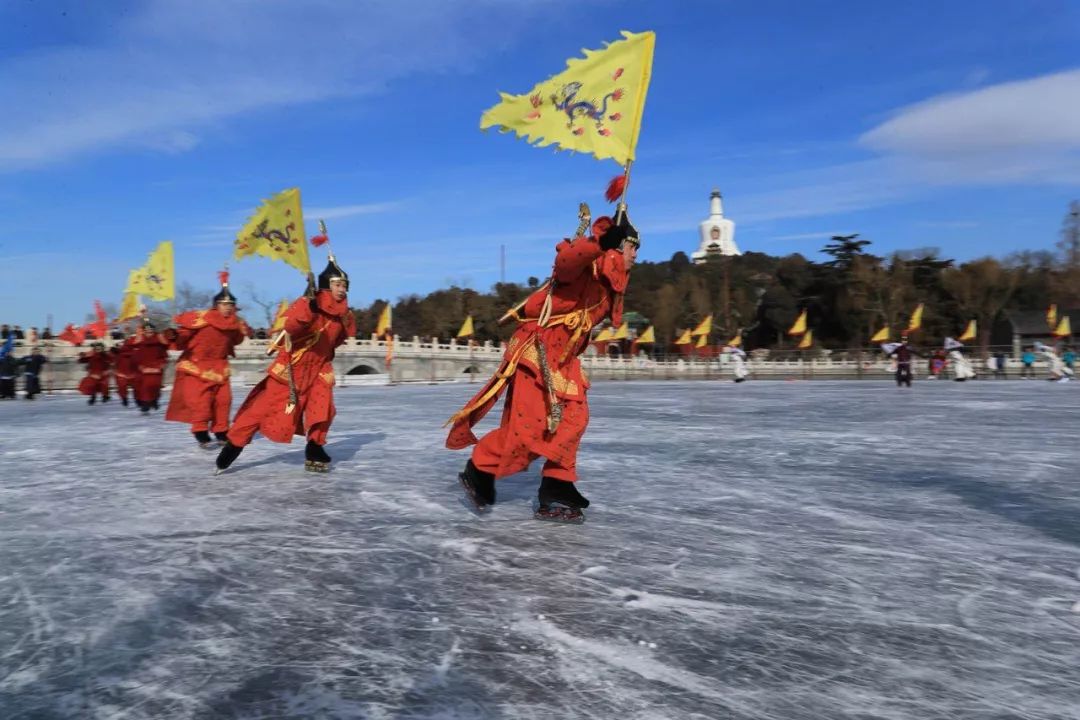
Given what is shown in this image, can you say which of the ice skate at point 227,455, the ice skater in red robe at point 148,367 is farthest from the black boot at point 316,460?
the ice skater in red robe at point 148,367

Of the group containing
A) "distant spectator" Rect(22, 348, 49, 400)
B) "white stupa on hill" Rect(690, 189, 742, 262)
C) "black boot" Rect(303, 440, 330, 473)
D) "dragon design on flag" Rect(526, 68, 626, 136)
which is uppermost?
"white stupa on hill" Rect(690, 189, 742, 262)

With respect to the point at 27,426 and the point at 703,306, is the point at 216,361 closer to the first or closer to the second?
the point at 27,426

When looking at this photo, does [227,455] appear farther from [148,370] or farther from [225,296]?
[148,370]

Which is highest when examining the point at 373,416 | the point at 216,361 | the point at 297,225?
the point at 297,225

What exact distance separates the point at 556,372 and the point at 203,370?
5674mm

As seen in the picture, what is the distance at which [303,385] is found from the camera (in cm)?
653

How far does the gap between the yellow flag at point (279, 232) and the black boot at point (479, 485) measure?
109 inches

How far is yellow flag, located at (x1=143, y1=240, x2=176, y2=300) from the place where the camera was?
11.4 m

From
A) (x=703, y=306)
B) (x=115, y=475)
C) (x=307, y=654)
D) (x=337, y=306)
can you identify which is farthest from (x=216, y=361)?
(x=703, y=306)

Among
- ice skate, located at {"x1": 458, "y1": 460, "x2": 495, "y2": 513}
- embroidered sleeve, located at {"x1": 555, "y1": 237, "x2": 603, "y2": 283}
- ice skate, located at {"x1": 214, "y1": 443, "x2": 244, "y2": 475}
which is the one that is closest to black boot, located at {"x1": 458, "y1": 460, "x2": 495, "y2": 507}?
ice skate, located at {"x1": 458, "y1": 460, "x2": 495, "y2": 513}

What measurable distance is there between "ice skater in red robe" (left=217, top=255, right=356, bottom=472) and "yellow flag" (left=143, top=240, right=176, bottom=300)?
603 cm

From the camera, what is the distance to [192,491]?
5715 mm

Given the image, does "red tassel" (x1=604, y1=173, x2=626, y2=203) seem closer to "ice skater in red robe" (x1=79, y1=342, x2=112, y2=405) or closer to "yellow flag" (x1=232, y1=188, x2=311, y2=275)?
"yellow flag" (x1=232, y1=188, x2=311, y2=275)

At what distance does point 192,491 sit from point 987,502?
584 cm
